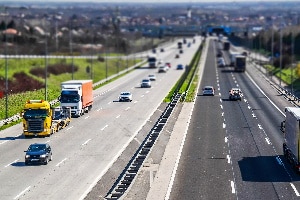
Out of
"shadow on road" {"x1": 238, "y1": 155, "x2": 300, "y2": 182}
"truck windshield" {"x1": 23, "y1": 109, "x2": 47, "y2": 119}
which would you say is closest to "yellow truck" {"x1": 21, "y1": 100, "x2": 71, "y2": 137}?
"truck windshield" {"x1": 23, "y1": 109, "x2": 47, "y2": 119}

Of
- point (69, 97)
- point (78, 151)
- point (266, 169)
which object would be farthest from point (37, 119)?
point (266, 169)

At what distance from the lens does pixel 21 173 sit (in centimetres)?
4916

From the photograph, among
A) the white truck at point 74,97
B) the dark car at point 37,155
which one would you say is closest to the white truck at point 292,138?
the dark car at point 37,155

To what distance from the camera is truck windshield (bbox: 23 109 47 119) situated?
64.8 meters

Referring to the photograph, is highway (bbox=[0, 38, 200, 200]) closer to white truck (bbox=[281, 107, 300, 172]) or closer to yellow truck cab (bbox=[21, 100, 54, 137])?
yellow truck cab (bbox=[21, 100, 54, 137])

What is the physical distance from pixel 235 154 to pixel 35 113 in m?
17.3

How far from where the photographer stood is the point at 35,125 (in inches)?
2559

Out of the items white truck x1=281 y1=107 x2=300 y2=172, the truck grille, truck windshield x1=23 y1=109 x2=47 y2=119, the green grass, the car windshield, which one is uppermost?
white truck x1=281 y1=107 x2=300 y2=172

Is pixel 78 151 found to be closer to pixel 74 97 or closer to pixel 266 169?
pixel 266 169

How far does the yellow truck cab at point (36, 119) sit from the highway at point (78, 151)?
2.38 ft

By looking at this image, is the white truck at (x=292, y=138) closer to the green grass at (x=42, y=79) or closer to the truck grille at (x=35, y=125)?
the truck grille at (x=35, y=125)

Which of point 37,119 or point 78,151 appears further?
point 37,119

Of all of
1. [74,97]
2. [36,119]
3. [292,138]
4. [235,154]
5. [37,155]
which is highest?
[292,138]

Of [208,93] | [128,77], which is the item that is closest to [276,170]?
[208,93]
